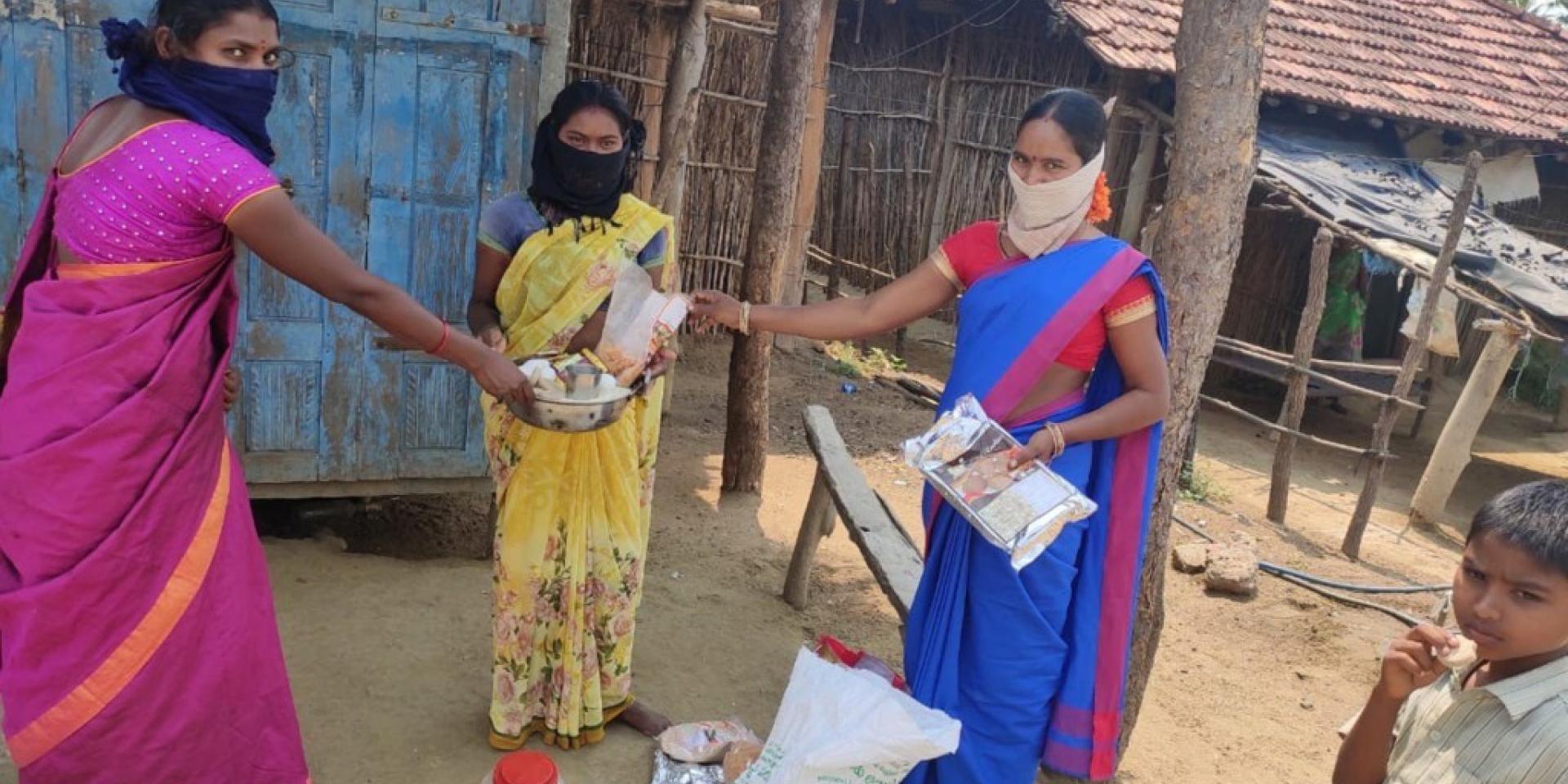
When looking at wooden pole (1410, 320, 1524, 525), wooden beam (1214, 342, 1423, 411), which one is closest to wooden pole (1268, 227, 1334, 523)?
wooden beam (1214, 342, 1423, 411)

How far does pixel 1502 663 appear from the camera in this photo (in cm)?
185

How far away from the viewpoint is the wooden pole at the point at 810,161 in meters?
8.87

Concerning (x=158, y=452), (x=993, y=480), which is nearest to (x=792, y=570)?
(x=993, y=480)

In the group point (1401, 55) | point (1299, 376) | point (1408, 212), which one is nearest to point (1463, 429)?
point (1299, 376)

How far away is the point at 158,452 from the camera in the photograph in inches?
84.6

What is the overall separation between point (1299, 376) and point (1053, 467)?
6219 millimetres

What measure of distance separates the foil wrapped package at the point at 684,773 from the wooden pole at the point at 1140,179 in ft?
27.5

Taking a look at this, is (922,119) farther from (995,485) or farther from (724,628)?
(995,485)

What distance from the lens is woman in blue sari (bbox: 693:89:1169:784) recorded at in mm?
2414

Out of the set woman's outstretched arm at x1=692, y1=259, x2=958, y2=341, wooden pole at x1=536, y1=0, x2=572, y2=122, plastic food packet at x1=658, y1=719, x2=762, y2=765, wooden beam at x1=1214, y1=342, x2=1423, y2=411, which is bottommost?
plastic food packet at x1=658, y1=719, x2=762, y2=765

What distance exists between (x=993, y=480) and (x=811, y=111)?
6.98 m

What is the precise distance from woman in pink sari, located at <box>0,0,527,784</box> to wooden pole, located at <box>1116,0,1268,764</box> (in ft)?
7.20

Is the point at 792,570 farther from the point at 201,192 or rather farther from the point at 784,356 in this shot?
the point at 784,356

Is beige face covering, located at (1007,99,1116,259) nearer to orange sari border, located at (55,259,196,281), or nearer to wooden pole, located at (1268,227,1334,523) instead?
orange sari border, located at (55,259,196,281)
